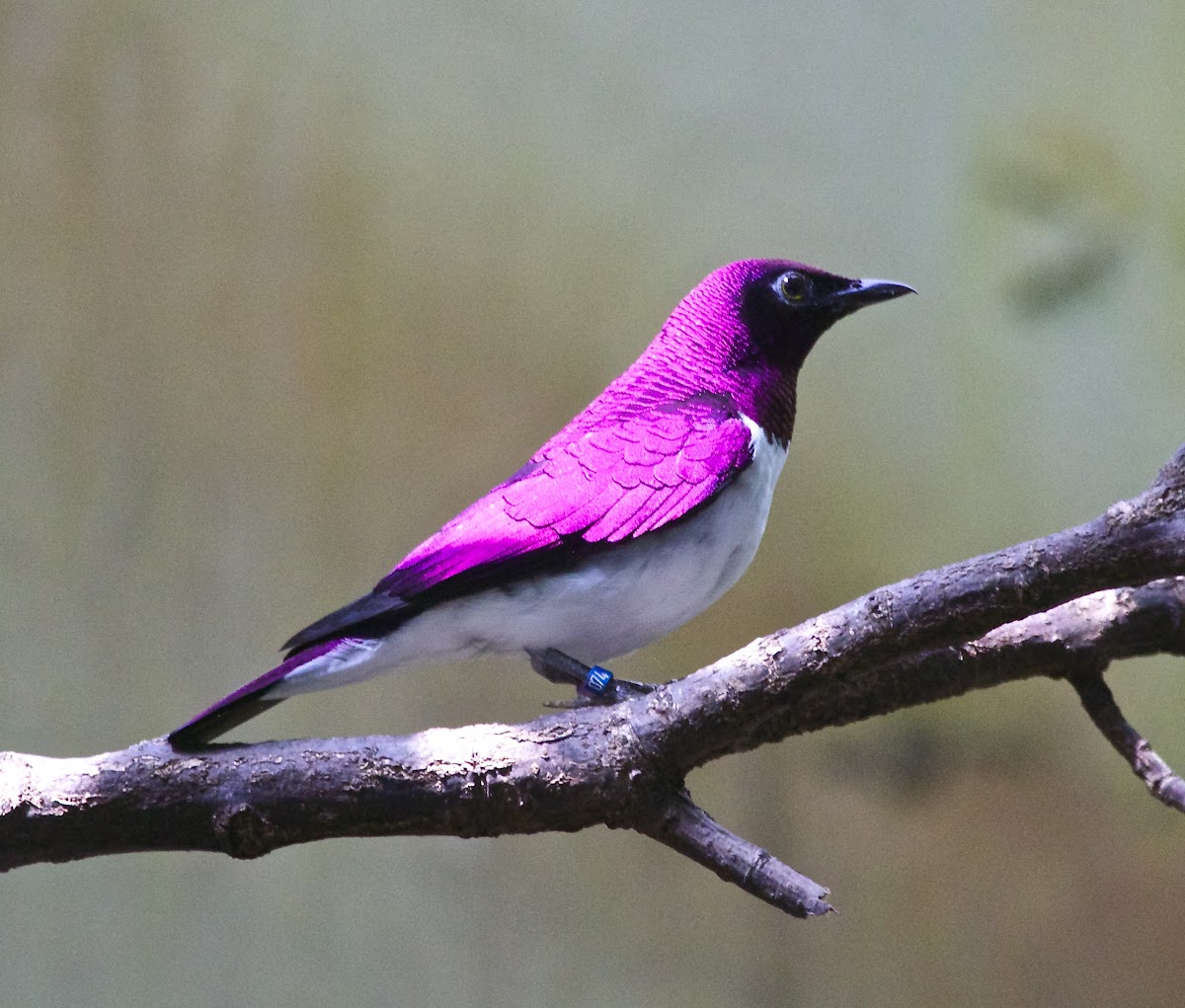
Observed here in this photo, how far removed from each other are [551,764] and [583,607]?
0.19 m

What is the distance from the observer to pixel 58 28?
193 cm

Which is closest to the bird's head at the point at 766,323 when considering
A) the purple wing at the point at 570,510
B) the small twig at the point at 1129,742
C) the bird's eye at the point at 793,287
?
the bird's eye at the point at 793,287

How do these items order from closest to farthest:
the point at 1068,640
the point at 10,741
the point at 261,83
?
the point at 1068,640 < the point at 10,741 < the point at 261,83

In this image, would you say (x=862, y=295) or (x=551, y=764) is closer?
(x=551, y=764)

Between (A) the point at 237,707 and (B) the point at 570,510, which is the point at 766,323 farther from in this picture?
(A) the point at 237,707

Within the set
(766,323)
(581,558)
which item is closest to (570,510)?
(581,558)

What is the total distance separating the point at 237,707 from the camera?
116 cm

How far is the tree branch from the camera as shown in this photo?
1046 millimetres

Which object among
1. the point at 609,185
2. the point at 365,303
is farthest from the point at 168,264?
the point at 609,185

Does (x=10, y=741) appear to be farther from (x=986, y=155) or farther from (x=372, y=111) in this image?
(x=986, y=155)

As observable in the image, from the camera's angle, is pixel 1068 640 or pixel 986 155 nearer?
pixel 1068 640

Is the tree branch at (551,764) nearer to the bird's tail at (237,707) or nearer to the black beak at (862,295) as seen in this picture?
the bird's tail at (237,707)

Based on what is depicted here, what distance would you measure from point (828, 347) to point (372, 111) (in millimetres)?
849

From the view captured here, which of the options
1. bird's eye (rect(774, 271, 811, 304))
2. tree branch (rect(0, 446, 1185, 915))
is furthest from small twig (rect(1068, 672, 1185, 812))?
bird's eye (rect(774, 271, 811, 304))
